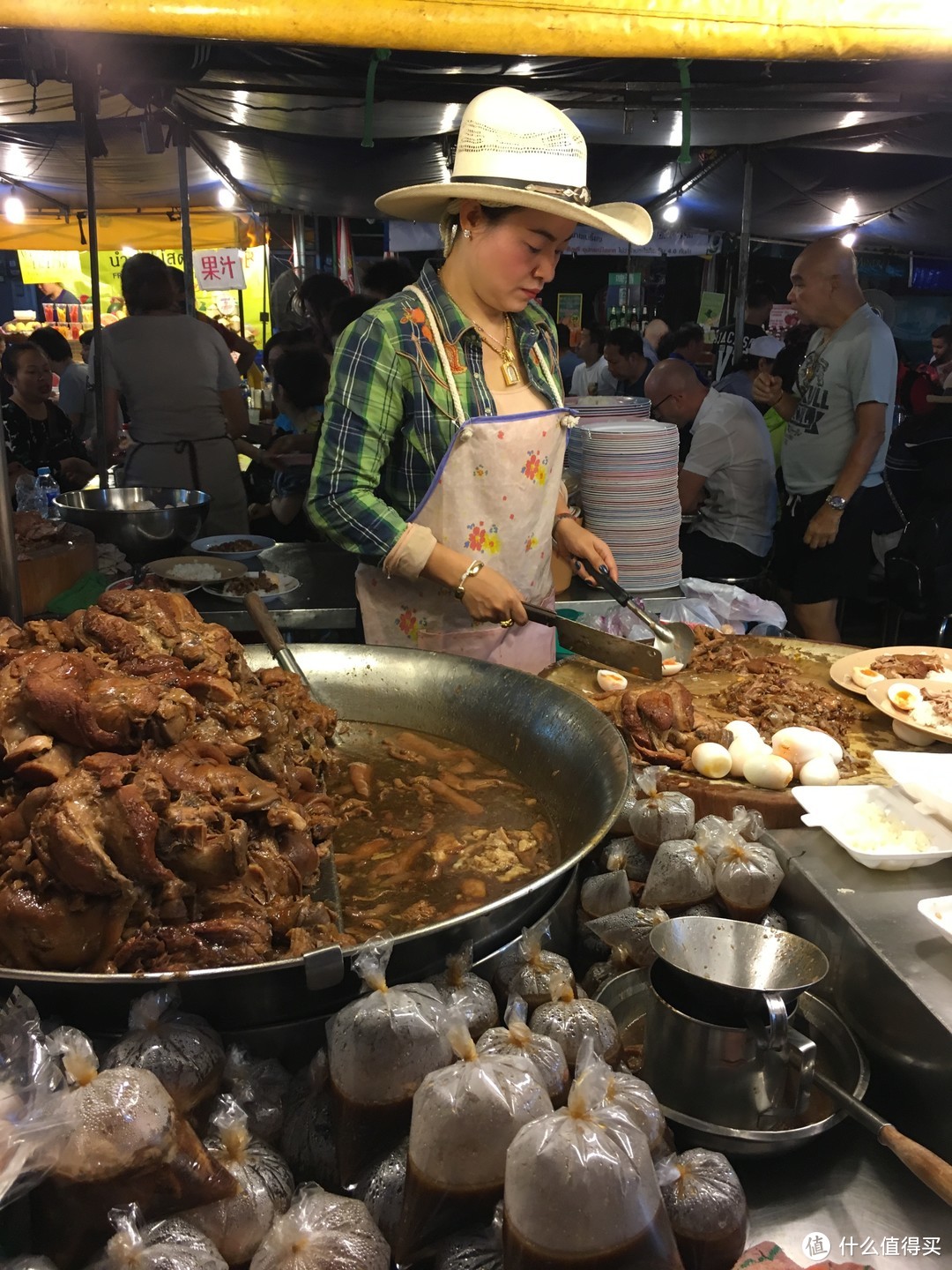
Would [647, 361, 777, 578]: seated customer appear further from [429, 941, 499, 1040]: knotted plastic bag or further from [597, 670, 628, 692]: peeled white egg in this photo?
[429, 941, 499, 1040]: knotted plastic bag

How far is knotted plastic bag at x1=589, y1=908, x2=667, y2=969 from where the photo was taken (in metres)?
1.58

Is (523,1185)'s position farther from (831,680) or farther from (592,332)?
(592,332)

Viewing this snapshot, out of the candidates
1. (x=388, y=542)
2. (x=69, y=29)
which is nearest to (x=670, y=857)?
(x=388, y=542)

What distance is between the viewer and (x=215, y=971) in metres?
1.10

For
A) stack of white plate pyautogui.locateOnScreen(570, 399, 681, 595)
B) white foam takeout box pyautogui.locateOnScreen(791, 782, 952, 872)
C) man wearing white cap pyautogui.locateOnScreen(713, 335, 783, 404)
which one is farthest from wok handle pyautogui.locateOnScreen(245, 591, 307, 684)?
man wearing white cap pyautogui.locateOnScreen(713, 335, 783, 404)

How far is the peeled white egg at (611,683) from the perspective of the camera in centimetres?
288

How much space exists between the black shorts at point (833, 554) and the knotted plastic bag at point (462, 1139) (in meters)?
5.08

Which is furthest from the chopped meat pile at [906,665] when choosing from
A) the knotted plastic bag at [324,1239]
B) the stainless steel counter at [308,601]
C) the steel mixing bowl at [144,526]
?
the steel mixing bowl at [144,526]

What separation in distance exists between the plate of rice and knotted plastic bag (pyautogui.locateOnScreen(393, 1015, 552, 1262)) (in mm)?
2939

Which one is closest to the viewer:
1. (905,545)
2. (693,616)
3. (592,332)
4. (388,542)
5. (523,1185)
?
(523,1185)

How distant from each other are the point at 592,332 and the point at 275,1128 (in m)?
11.0

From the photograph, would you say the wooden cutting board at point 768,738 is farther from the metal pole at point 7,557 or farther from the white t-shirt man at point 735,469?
the white t-shirt man at point 735,469

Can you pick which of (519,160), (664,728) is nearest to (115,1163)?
(664,728)

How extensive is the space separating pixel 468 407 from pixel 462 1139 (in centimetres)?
212
